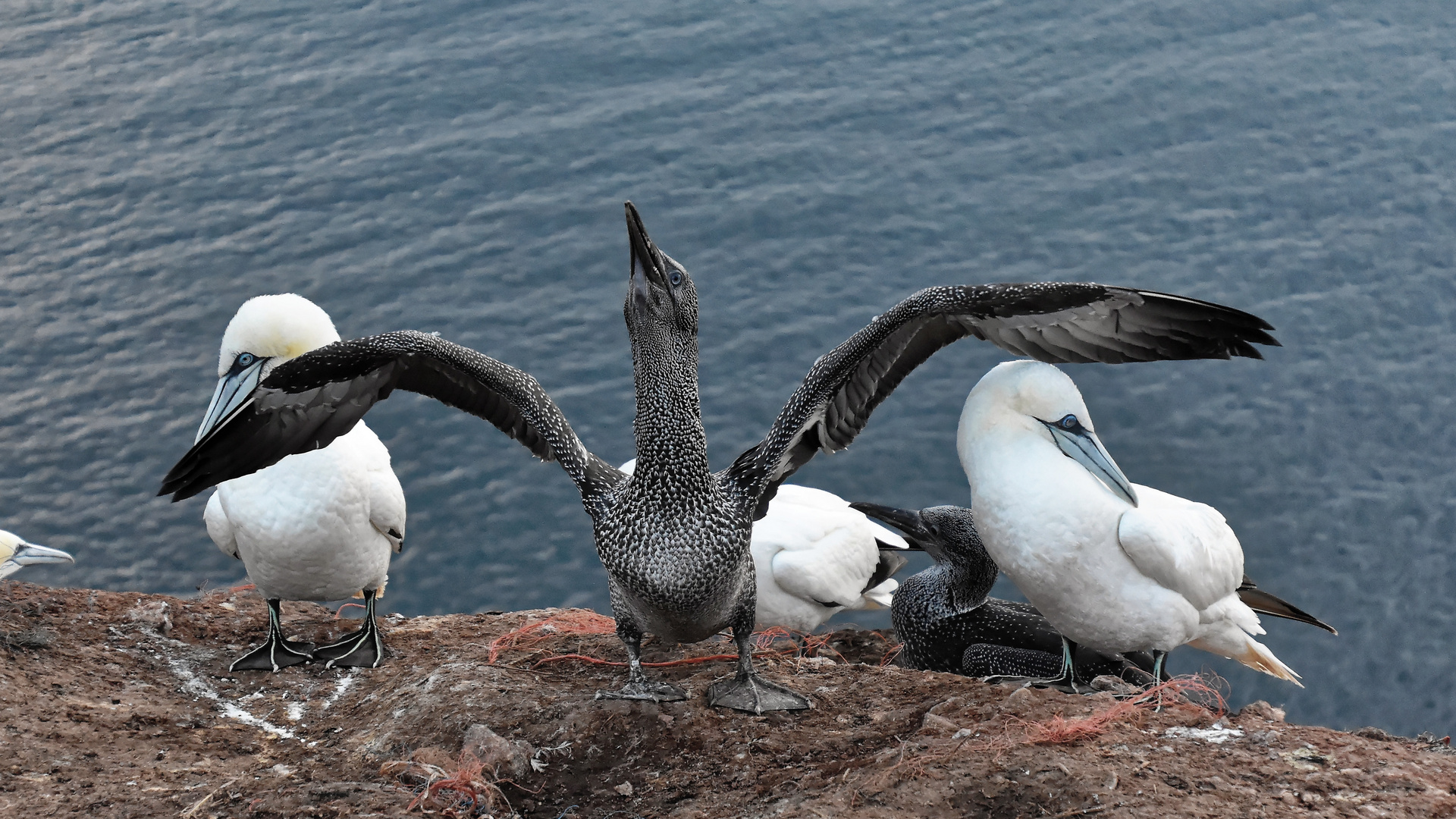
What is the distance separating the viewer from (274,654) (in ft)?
23.0

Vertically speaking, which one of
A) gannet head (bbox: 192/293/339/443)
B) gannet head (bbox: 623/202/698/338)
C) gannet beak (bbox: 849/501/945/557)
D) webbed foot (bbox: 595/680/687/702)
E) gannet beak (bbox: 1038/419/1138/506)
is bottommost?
gannet beak (bbox: 849/501/945/557)

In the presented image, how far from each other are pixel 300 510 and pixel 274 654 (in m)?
0.92

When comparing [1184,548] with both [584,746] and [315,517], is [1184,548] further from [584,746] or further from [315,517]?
[315,517]

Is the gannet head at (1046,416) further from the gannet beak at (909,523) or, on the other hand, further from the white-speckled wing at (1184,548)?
the gannet beak at (909,523)

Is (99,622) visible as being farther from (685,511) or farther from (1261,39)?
(1261,39)

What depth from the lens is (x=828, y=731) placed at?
18.3 feet

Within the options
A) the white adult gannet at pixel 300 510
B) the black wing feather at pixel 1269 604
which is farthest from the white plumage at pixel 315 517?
the black wing feather at pixel 1269 604

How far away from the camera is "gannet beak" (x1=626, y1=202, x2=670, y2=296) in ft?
16.8

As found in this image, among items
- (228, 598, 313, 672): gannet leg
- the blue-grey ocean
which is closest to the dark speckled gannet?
(228, 598, 313, 672): gannet leg

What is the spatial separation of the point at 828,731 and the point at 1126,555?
1726 millimetres

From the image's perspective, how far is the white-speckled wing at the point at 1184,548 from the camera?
6.07 meters

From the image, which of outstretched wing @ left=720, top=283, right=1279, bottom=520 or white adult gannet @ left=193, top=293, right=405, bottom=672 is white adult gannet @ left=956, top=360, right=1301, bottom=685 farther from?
white adult gannet @ left=193, top=293, right=405, bottom=672

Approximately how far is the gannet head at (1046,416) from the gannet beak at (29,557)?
4.94 metres

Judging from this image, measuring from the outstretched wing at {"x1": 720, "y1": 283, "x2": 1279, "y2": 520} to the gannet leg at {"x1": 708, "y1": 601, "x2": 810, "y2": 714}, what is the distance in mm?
564
